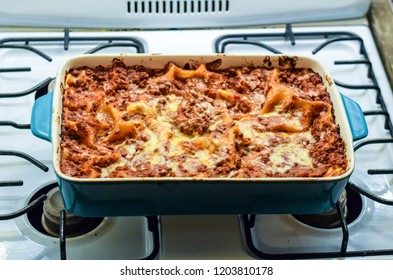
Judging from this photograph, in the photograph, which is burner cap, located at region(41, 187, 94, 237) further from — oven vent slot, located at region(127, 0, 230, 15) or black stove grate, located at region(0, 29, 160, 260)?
oven vent slot, located at region(127, 0, 230, 15)

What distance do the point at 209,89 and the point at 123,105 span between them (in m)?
0.13

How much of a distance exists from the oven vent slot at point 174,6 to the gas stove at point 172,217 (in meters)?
0.07

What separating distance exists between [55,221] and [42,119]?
14 centimetres

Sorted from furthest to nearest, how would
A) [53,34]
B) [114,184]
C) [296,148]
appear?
[53,34]
[296,148]
[114,184]

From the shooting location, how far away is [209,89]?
100cm

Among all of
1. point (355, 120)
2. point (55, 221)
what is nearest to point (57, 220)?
point (55, 221)

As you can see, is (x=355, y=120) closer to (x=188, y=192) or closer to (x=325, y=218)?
(x=325, y=218)

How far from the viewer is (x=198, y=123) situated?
3.05 feet

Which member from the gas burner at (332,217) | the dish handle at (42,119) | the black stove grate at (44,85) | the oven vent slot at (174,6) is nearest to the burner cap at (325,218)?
the gas burner at (332,217)

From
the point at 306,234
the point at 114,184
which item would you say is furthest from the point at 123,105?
the point at 306,234

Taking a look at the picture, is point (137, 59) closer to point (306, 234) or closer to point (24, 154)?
point (24, 154)

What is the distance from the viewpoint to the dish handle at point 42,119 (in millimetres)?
883

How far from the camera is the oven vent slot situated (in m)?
1.25

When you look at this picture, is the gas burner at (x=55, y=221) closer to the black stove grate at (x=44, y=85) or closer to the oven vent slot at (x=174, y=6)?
the black stove grate at (x=44, y=85)
